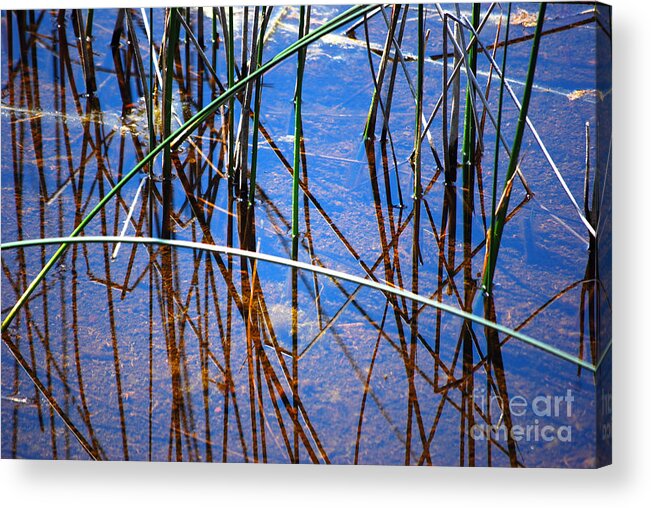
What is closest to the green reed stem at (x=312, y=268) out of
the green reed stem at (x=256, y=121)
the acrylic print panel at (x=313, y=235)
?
the acrylic print panel at (x=313, y=235)

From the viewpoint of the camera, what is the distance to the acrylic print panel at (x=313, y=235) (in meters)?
1.25

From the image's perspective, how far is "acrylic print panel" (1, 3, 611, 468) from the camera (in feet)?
4.09

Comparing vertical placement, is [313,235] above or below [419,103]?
below

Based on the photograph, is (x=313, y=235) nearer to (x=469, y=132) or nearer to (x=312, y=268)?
(x=469, y=132)

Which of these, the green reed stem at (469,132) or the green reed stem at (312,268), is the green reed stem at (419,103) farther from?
the green reed stem at (312,268)

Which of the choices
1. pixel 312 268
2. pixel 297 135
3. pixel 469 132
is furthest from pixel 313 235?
pixel 312 268

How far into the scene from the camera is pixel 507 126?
4.50ft

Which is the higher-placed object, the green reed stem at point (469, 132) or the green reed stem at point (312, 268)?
the green reed stem at point (469, 132)

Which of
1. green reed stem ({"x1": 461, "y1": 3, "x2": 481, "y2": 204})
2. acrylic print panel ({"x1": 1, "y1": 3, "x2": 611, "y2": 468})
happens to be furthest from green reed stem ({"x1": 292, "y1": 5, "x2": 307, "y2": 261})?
green reed stem ({"x1": 461, "y1": 3, "x2": 481, "y2": 204})

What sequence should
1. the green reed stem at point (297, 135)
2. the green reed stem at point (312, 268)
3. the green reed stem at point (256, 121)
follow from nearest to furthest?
the green reed stem at point (312, 268) < the green reed stem at point (297, 135) < the green reed stem at point (256, 121)

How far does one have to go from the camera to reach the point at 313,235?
4.51ft

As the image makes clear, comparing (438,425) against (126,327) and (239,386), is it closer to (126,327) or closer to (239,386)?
(239,386)

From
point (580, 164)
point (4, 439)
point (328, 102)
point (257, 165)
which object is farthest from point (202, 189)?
point (580, 164)

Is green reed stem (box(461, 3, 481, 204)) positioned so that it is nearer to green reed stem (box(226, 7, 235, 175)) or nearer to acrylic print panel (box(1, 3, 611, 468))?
acrylic print panel (box(1, 3, 611, 468))
